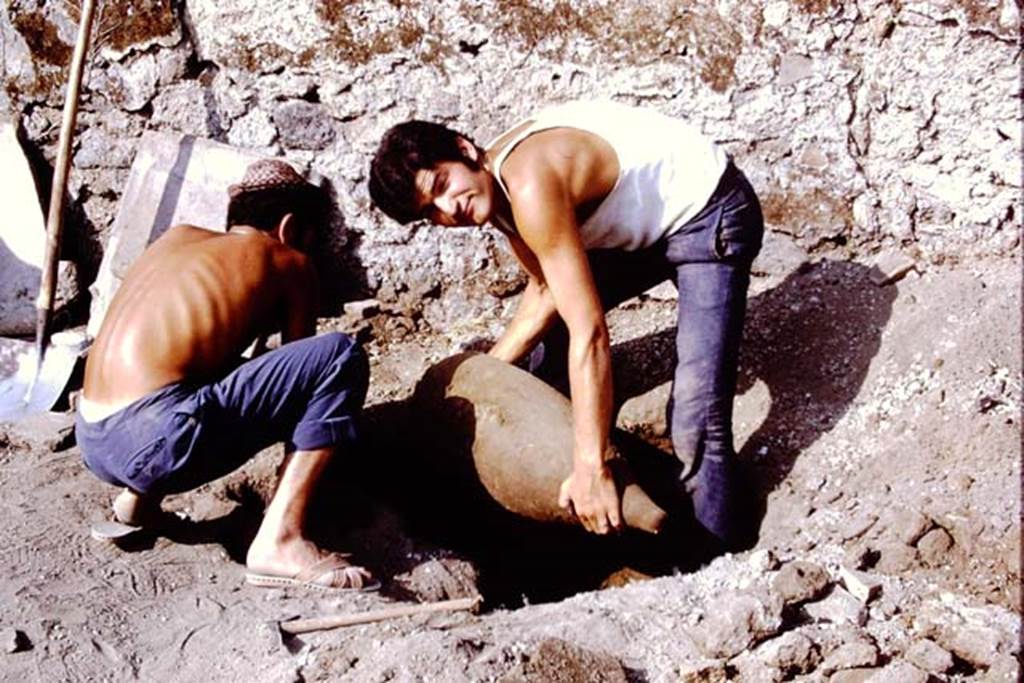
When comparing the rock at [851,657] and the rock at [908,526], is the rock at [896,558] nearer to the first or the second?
the rock at [908,526]

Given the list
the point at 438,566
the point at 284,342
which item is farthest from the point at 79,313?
the point at 438,566

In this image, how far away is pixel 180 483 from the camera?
333 cm

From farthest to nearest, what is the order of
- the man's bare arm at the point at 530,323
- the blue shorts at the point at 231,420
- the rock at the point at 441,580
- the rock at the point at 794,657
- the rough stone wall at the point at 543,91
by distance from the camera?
the rough stone wall at the point at 543,91
the man's bare arm at the point at 530,323
the rock at the point at 441,580
the blue shorts at the point at 231,420
the rock at the point at 794,657

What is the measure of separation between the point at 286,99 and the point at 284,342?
1.52 m

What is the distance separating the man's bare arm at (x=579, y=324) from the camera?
3250 millimetres

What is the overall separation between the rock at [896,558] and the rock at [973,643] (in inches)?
17.0

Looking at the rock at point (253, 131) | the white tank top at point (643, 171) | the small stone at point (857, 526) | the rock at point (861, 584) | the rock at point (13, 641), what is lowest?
the small stone at point (857, 526)

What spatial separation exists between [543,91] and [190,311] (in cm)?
182

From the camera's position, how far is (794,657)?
275 cm

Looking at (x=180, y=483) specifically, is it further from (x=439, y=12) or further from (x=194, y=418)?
(x=439, y=12)

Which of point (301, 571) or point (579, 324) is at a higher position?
point (579, 324)

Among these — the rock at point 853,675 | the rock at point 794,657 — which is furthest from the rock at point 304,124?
the rock at point 853,675

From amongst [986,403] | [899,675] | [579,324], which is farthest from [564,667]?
[986,403]

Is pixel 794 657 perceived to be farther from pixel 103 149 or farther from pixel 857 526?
pixel 103 149
